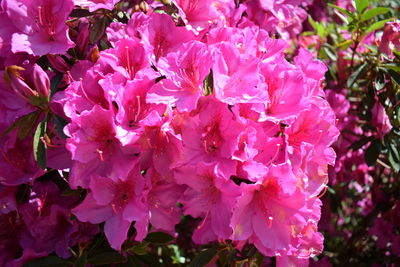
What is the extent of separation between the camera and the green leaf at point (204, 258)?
1.37 metres

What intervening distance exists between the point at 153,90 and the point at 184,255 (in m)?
1.41

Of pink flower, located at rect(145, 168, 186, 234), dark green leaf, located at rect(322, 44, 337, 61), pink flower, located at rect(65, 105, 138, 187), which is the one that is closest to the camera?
pink flower, located at rect(65, 105, 138, 187)

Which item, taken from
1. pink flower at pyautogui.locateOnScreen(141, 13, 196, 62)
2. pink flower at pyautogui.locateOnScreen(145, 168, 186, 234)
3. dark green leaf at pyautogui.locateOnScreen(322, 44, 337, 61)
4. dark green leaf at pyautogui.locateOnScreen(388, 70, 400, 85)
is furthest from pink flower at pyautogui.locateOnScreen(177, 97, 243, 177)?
dark green leaf at pyautogui.locateOnScreen(322, 44, 337, 61)

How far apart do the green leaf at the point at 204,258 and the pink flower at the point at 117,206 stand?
0.24 metres

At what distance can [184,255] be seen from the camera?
2.37 meters

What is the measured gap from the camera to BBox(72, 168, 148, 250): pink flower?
115cm

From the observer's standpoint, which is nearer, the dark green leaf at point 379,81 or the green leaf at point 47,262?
the green leaf at point 47,262

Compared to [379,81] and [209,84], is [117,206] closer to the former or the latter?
[209,84]

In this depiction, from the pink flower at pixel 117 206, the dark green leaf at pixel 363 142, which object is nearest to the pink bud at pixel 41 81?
the pink flower at pixel 117 206

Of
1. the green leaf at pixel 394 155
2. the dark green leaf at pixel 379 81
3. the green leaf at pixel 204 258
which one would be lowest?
the green leaf at pixel 394 155

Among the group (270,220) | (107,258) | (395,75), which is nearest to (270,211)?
(270,220)

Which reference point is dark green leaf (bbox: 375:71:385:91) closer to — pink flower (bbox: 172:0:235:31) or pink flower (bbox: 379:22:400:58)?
pink flower (bbox: 379:22:400:58)

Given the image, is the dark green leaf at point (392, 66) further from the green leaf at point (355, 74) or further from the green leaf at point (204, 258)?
the green leaf at point (204, 258)

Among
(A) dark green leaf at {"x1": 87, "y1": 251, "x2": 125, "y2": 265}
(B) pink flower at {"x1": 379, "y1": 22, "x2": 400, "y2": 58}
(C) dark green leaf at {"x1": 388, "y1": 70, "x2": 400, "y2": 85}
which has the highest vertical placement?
(B) pink flower at {"x1": 379, "y1": 22, "x2": 400, "y2": 58}
